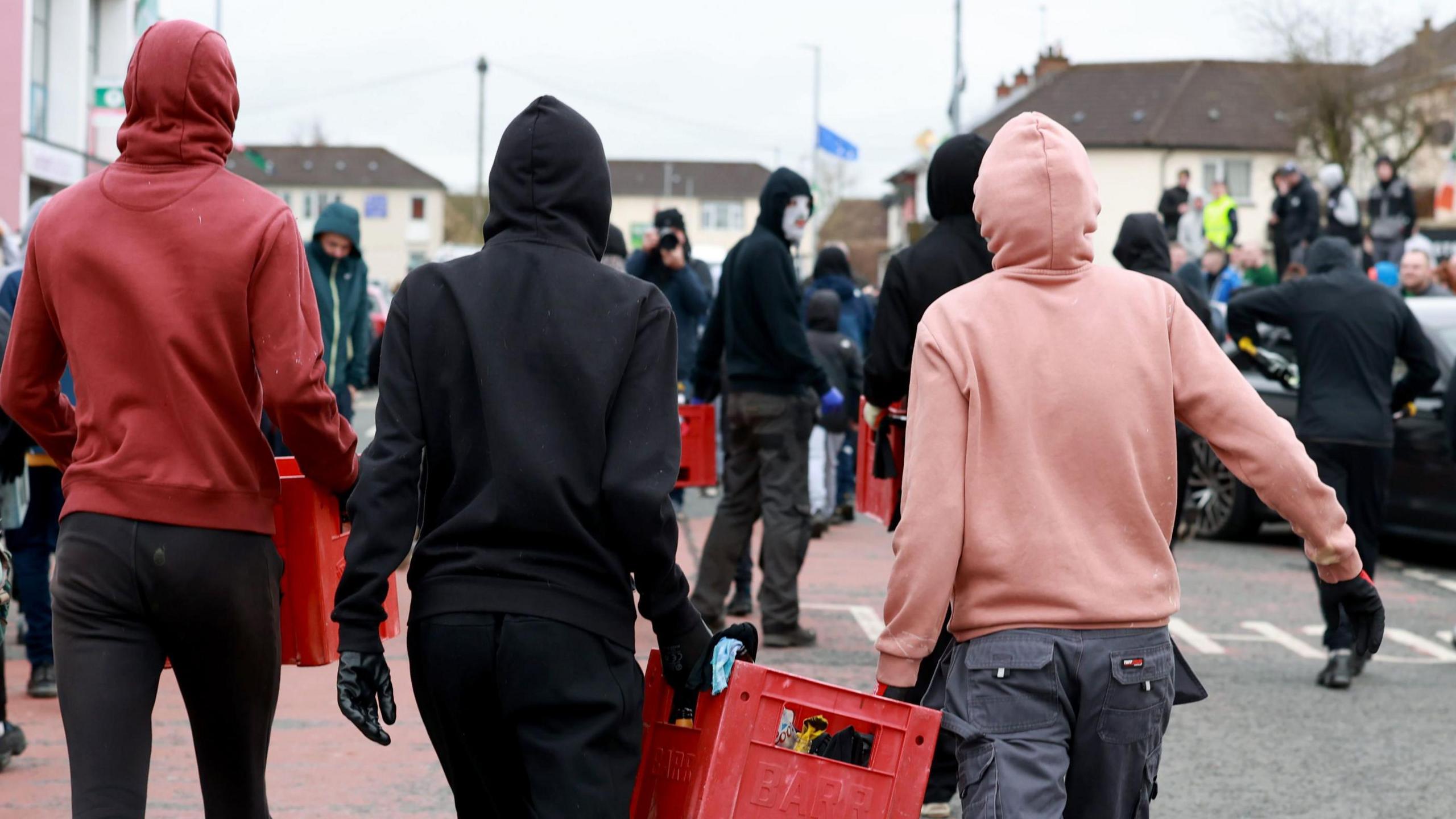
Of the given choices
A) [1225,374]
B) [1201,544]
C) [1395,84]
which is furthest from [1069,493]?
[1395,84]

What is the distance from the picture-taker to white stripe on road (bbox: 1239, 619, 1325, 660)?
893 centimetres

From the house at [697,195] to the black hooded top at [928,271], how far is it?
110m

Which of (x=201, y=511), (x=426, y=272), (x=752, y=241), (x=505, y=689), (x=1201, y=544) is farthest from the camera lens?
(x=1201, y=544)

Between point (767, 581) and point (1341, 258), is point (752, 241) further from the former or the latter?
point (1341, 258)

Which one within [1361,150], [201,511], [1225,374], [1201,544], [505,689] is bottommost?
[1201,544]

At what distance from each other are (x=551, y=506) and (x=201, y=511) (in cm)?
89

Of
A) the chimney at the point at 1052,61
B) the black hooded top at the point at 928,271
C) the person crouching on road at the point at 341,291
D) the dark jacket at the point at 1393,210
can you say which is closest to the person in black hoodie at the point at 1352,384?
the black hooded top at the point at 928,271

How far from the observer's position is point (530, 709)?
125 inches

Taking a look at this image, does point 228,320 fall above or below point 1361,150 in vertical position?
below

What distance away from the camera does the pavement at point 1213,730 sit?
586cm

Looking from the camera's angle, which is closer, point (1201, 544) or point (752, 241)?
point (752, 241)

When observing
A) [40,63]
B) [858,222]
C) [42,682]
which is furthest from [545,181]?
[858,222]

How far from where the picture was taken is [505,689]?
3.17 m

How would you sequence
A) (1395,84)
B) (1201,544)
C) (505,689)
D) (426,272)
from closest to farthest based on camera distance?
(505,689), (426,272), (1201,544), (1395,84)
